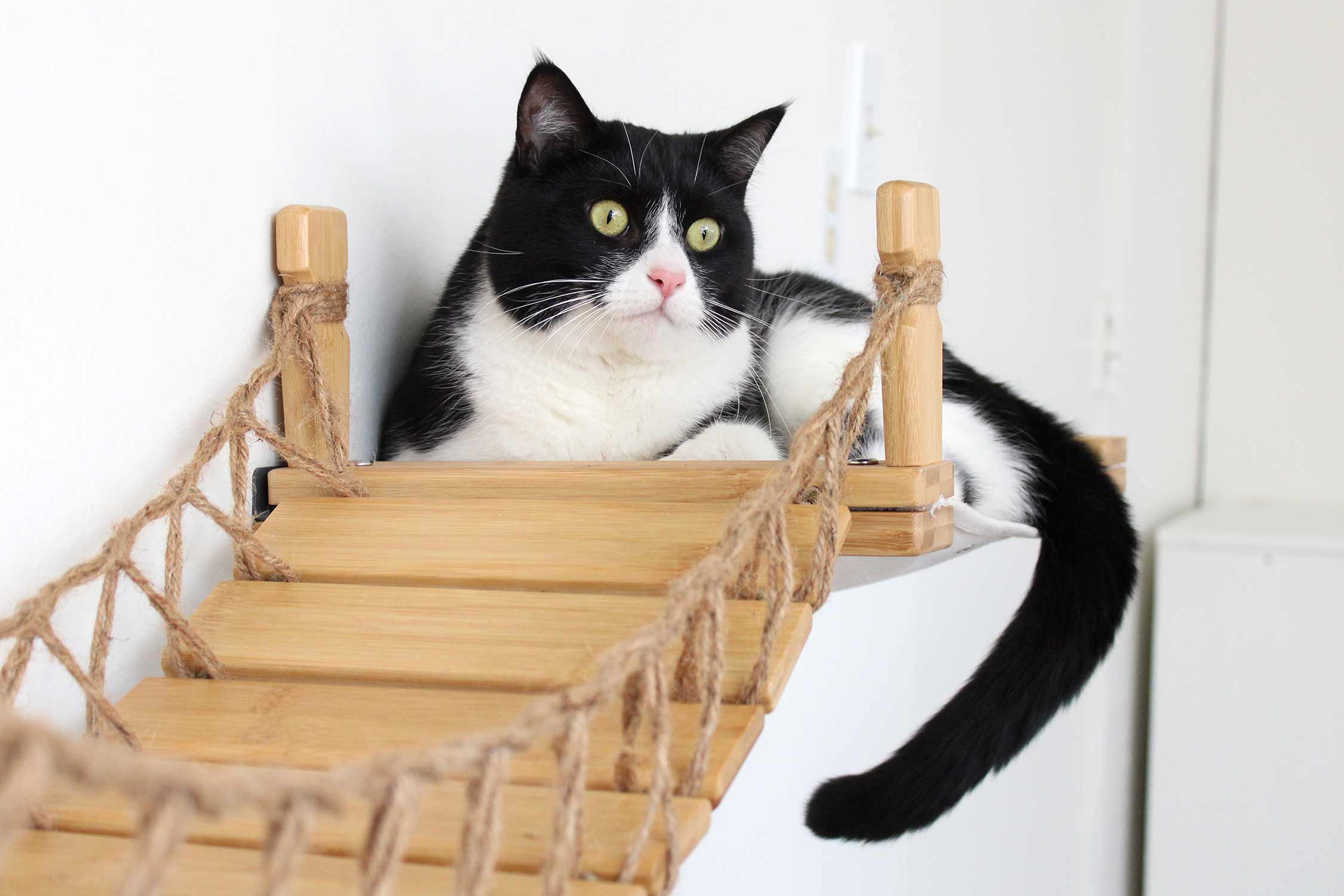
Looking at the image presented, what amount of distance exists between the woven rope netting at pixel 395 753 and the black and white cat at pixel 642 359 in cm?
14

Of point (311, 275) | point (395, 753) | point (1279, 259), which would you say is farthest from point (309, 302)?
point (1279, 259)

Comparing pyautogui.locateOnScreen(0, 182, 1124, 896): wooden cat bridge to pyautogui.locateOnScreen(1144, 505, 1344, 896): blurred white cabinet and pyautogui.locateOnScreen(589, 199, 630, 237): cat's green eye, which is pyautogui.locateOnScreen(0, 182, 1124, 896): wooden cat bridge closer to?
pyautogui.locateOnScreen(589, 199, 630, 237): cat's green eye

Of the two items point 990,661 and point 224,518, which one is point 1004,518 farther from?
point 224,518

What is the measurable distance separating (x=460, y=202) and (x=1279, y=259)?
7.81 feet

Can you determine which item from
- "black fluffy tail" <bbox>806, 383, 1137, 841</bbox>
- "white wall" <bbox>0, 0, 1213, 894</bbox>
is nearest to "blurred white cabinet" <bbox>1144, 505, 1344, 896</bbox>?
"white wall" <bbox>0, 0, 1213, 894</bbox>

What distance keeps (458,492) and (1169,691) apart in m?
1.94

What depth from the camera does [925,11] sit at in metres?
1.69

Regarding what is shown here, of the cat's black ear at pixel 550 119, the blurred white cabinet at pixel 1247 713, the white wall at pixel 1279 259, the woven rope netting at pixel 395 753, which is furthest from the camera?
the white wall at pixel 1279 259

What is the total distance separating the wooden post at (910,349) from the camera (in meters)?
0.63

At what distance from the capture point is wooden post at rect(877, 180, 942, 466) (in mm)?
628

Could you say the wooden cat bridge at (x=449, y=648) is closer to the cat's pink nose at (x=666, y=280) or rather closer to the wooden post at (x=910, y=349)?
the wooden post at (x=910, y=349)

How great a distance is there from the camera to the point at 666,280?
792 millimetres

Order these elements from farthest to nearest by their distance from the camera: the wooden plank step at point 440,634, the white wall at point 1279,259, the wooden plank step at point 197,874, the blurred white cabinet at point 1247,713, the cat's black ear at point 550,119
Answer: the white wall at point 1279,259
the blurred white cabinet at point 1247,713
the cat's black ear at point 550,119
the wooden plank step at point 440,634
the wooden plank step at point 197,874

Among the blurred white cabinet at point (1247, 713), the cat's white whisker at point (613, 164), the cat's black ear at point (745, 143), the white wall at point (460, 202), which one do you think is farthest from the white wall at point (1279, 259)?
the cat's white whisker at point (613, 164)
